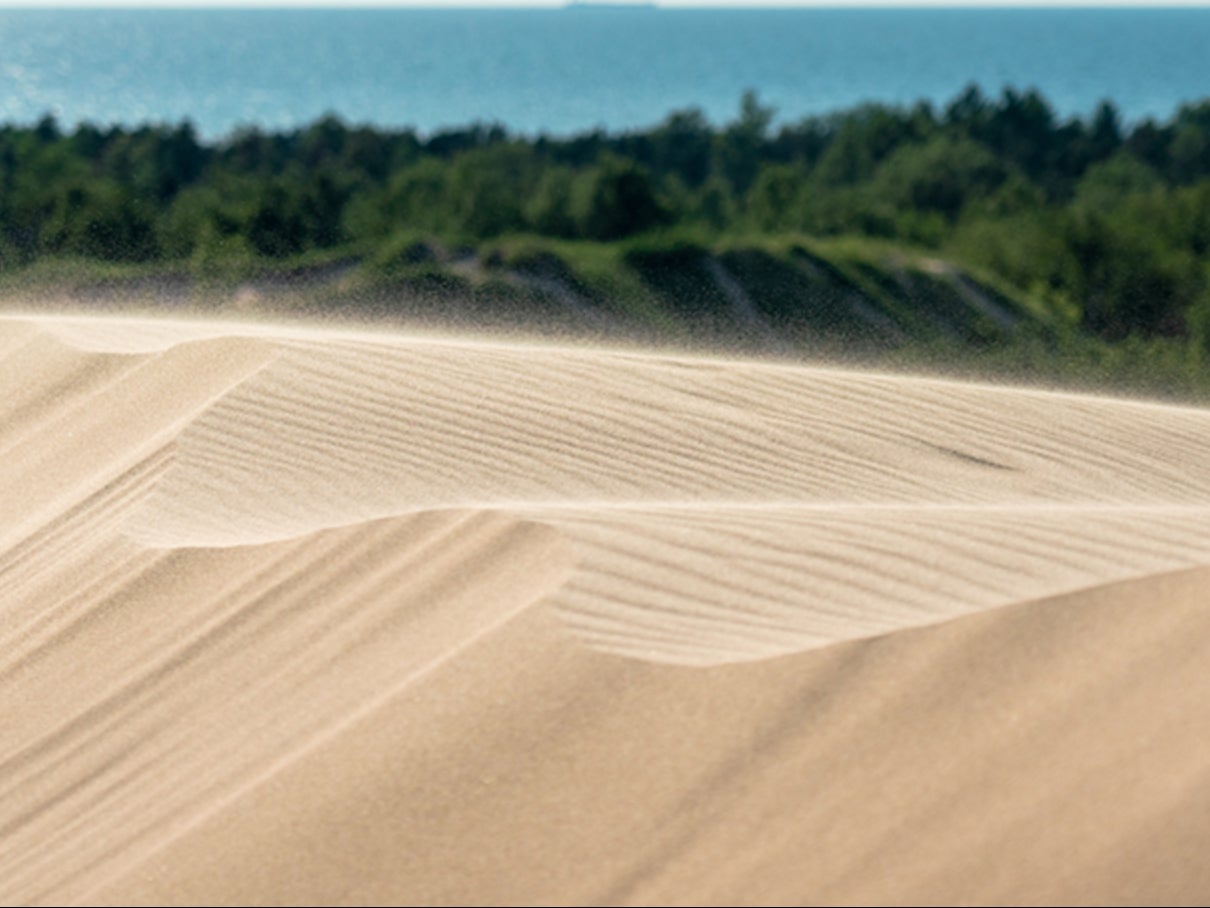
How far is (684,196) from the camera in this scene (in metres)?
36.1

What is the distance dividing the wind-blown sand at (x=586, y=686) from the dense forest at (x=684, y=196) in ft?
54.1

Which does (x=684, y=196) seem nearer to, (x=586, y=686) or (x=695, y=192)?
(x=695, y=192)

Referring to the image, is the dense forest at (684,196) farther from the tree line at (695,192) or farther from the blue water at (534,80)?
the blue water at (534,80)

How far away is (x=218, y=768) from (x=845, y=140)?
3963 centimetres

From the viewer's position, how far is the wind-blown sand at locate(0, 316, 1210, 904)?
3.51 metres

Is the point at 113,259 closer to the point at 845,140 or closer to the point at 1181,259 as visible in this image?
the point at 1181,259

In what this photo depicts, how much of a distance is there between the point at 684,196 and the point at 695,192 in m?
3.46

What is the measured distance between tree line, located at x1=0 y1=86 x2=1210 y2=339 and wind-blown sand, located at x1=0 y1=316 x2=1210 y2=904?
16925mm

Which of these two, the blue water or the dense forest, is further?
the blue water

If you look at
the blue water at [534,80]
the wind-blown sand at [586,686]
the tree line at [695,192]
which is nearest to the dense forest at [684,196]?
the tree line at [695,192]

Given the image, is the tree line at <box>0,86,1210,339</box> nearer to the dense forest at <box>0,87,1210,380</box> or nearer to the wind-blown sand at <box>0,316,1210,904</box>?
the dense forest at <box>0,87,1210,380</box>

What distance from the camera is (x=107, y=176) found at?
3497 centimetres

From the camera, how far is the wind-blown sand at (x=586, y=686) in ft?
11.5

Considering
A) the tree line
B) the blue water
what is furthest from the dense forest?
the blue water
